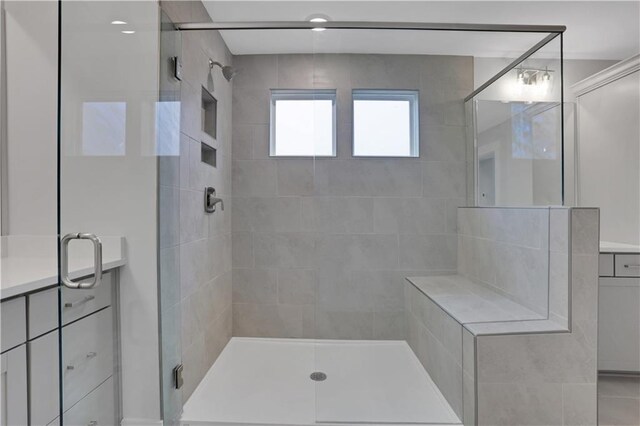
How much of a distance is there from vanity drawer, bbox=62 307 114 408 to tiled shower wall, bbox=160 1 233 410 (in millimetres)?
341

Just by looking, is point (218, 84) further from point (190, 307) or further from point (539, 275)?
point (539, 275)

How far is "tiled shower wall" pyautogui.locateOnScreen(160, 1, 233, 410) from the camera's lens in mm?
1546

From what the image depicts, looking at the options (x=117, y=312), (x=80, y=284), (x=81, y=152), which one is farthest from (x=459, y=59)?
(x=117, y=312)

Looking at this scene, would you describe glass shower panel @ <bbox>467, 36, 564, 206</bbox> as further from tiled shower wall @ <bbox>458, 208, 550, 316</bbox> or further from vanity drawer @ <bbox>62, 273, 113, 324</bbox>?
vanity drawer @ <bbox>62, 273, 113, 324</bbox>

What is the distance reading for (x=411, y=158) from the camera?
1.77 m

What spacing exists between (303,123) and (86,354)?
1704 millimetres

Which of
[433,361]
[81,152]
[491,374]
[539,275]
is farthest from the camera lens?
[433,361]

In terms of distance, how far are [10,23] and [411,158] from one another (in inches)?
79.1

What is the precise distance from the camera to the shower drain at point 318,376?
5.55ft

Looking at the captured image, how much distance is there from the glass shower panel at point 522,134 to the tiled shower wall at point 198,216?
1.65m

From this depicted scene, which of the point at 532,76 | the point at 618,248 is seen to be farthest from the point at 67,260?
the point at 618,248

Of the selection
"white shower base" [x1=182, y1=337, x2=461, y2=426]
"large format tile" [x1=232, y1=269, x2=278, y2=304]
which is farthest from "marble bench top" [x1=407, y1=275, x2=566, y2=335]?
"large format tile" [x1=232, y1=269, x2=278, y2=304]

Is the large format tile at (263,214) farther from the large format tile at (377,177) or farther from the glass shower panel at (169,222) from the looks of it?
the glass shower panel at (169,222)

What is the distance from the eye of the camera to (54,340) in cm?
97
